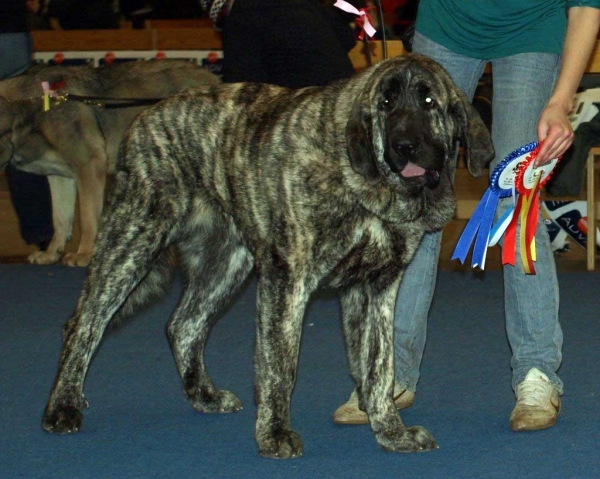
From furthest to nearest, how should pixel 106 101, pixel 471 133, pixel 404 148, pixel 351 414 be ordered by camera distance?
pixel 106 101 → pixel 351 414 → pixel 471 133 → pixel 404 148

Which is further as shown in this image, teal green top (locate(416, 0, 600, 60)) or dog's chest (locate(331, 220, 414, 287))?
teal green top (locate(416, 0, 600, 60))

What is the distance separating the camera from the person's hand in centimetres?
318

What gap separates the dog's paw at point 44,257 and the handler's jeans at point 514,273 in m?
3.72

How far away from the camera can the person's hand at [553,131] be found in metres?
3.18

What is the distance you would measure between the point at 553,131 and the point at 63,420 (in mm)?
1810

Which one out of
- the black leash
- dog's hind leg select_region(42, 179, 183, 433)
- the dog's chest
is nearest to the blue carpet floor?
dog's hind leg select_region(42, 179, 183, 433)

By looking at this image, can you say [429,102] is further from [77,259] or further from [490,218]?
[77,259]

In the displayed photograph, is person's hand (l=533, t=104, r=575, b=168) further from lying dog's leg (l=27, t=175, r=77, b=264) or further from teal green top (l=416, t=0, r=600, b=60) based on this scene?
lying dog's leg (l=27, t=175, r=77, b=264)

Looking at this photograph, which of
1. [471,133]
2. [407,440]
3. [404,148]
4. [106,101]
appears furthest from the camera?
[106,101]

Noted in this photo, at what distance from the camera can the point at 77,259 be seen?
263 inches

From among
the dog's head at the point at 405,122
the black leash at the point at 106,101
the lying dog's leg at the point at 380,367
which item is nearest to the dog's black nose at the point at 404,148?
the dog's head at the point at 405,122

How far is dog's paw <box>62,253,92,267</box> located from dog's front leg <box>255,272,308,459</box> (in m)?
3.69

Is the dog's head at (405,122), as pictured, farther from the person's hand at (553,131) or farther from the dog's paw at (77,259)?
the dog's paw at (77,259)

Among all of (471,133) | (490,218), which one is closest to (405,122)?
(471,133)
